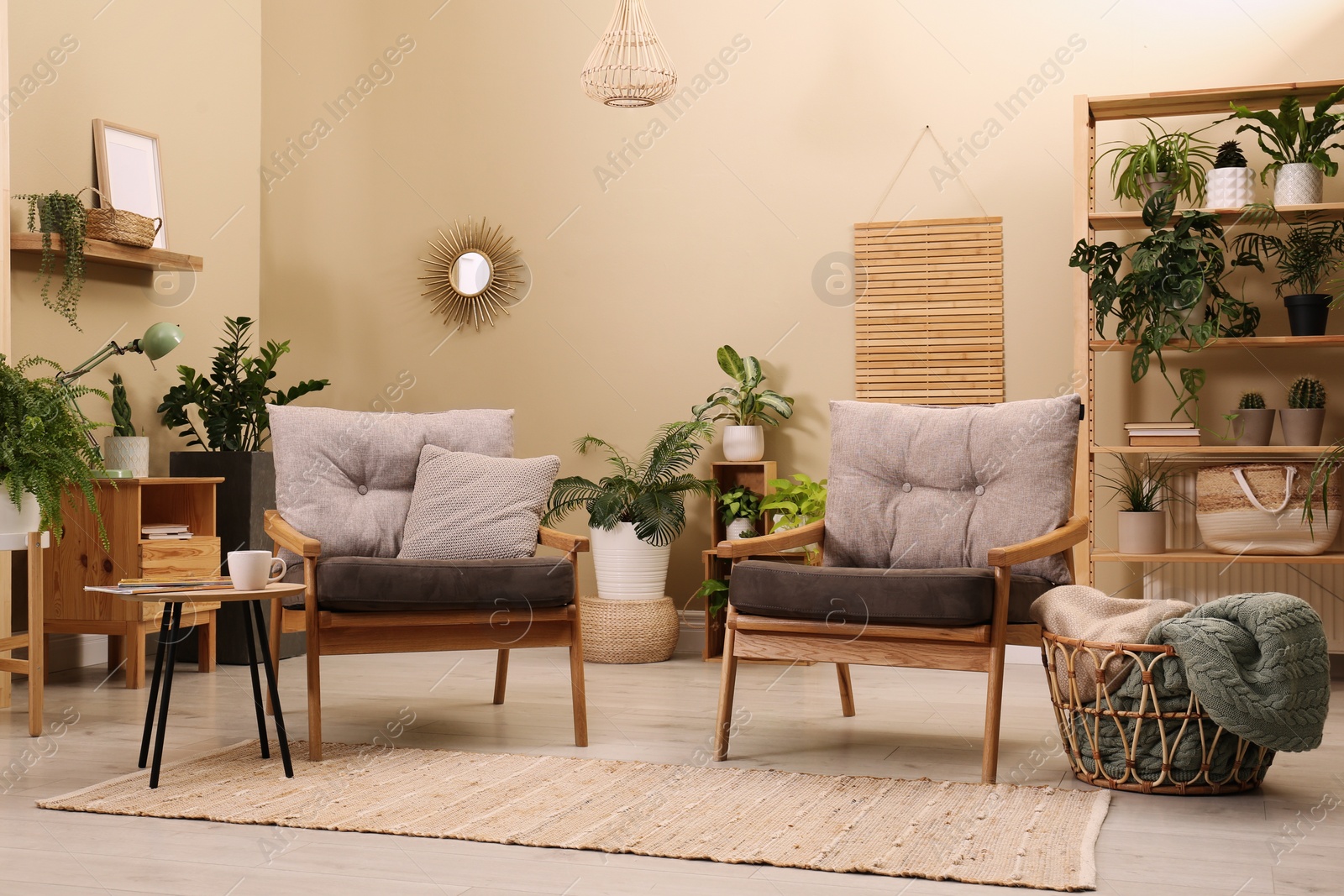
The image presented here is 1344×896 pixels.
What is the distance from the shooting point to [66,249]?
13.6ft

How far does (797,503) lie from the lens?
450 cm

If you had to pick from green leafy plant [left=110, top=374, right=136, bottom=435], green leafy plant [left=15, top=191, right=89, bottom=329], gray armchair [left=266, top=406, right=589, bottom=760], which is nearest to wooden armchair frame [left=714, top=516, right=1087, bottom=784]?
gray armchair [left=266, top=406, right=589, bottom=760]

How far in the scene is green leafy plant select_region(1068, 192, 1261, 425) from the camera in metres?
4.14

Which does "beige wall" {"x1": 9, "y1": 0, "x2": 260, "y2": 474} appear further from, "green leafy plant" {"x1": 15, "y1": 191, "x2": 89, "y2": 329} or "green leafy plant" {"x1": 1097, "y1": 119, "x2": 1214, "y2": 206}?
"green leafy plant" {"x1": 1097, "y1": 119, "x2": 1214, "y2": 206}

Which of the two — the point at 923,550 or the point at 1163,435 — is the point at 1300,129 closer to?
the point at 1163,435

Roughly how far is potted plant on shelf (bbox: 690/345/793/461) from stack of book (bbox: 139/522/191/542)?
1.95 metres

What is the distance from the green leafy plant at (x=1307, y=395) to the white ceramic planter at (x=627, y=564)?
2.26 m

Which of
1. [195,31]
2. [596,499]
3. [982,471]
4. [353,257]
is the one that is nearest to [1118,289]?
[982,471]

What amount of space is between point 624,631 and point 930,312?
5.67 feet

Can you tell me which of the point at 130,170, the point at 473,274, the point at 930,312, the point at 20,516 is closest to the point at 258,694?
the point at 20,516

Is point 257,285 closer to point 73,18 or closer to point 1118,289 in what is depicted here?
point 73,18

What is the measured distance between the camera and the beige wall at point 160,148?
425 cm

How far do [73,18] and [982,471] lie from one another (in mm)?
3508

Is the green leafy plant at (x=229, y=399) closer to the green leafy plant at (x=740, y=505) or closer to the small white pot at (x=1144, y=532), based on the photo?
the green leafy plant at (x=740, y=505)
